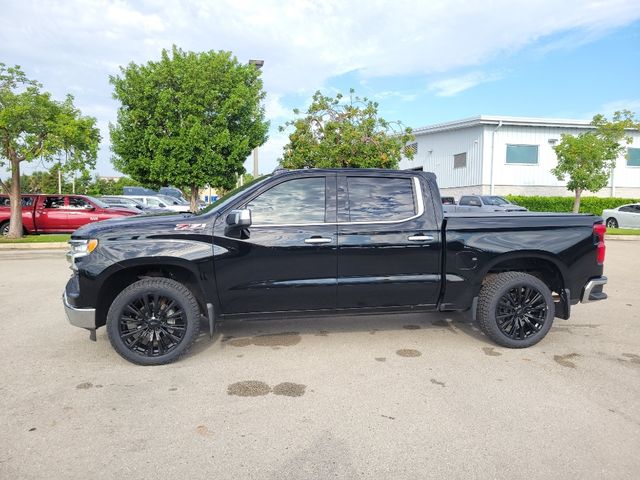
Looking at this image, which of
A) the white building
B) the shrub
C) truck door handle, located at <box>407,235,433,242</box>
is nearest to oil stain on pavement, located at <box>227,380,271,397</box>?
truck door handle, located at <box>407,235,433,242</box>

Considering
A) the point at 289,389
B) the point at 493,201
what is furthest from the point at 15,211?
the point at 493,201

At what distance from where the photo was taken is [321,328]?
546 centimetres

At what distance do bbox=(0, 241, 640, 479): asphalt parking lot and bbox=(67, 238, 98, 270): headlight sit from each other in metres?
1.02

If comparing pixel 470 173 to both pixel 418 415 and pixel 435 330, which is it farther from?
pixel 418 415

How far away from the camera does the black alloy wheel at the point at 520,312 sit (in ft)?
15.5

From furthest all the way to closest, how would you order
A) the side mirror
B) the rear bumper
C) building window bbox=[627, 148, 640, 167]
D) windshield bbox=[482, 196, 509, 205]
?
building window bbox=[627, 148, 640, 167]
windshield bbox=[482, 196, 509, 205]
the rear bumper
the side mirror

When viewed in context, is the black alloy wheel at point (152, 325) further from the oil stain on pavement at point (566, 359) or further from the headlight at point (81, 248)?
the oil stain on pavement at point (566, 359)

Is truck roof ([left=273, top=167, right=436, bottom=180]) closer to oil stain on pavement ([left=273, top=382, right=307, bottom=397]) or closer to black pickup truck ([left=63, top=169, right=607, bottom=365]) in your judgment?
black pickup truck ([left=63, top=169, right=607, bottom=365])

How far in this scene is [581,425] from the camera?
→ 3168 millimetres

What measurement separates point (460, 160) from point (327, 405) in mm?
30356

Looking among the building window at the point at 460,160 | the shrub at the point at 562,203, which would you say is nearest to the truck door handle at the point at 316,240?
the shrub at the point at 562,203

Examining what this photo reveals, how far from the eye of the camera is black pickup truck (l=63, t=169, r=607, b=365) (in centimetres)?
417

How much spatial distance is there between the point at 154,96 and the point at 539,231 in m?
15.3

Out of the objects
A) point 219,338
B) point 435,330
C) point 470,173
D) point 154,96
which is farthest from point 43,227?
point 470,173
